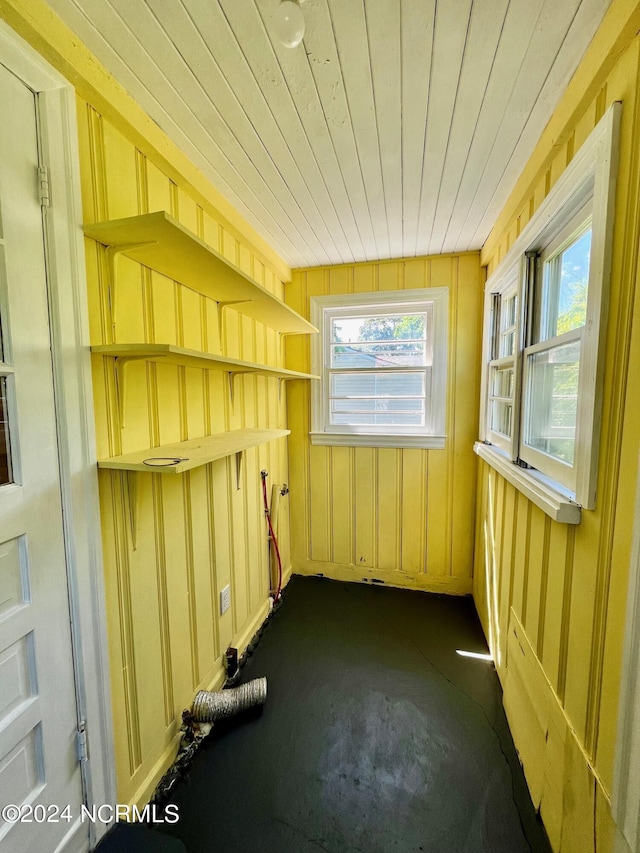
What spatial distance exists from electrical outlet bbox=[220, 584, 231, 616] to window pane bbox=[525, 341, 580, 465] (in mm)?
1684

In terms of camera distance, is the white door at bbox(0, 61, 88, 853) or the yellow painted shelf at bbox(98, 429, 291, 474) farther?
the yellow painted shelf at bbox(98, 429, 291, 474)

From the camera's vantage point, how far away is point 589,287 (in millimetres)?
945

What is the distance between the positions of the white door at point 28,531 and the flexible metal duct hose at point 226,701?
530 mm

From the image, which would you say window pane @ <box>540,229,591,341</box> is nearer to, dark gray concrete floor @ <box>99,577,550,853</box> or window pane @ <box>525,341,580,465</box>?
window pane @ <box>525,341,580,465</box>

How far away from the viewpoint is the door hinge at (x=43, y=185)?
0.86 m

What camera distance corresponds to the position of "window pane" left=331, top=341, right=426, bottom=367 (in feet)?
8.14

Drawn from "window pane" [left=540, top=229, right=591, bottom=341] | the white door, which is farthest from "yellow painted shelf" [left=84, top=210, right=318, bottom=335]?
"window pane" [left=540, top=229, right=591, bottom=341]

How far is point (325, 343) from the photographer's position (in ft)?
8.57

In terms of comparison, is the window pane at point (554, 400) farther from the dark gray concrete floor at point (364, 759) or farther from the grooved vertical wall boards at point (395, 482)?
the dark gray concrete floor at point (364, 759)

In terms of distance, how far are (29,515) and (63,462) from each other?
0.50ft

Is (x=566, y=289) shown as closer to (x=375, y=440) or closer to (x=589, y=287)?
(x=589, y=287)

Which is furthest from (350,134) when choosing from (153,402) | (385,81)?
(153,402)

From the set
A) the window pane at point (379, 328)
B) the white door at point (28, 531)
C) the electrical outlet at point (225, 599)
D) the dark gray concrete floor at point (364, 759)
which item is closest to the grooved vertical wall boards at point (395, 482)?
the window pane at point (379, 328)

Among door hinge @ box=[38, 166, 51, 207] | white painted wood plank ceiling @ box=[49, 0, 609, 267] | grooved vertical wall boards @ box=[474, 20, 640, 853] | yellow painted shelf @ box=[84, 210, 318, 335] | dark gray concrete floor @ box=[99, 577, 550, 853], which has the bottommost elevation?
dark gray concrete floor @ box=[99, 577, 550, 853]
